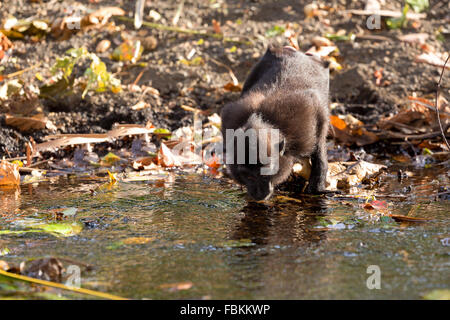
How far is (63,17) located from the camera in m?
7.57

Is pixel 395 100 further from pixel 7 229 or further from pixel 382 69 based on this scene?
pixel 7 229

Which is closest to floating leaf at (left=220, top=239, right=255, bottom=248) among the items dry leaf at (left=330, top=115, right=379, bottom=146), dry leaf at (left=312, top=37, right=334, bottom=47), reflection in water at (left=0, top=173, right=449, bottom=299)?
reflection in water at (left=0, top=173, right=449, bottom=299)

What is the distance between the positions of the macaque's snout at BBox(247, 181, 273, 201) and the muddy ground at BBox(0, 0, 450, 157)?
243cm

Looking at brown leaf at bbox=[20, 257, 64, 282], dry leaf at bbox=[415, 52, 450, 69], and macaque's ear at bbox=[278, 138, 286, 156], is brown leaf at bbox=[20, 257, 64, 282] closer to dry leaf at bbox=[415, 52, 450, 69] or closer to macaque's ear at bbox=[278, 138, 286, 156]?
macaque's ear at bbox=[278, 138, 286, 156]

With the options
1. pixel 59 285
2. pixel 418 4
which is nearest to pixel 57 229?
pixel 59 285

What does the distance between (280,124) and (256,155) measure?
1.34ft

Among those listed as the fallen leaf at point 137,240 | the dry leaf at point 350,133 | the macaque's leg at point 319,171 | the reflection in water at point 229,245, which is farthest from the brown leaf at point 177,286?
the dry leaf at point 350,133

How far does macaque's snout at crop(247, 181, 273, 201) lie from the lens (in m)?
3.75

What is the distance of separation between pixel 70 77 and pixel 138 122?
1.17m

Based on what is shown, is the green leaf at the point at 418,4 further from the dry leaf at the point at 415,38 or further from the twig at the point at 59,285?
the twig at the point at 59,285

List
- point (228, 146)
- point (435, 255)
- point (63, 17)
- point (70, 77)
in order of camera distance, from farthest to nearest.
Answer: point (63, 17), point (70, 77), point (228, 146), point (435, 255)

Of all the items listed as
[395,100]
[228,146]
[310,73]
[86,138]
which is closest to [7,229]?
[228,146]

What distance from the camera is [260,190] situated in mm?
3760

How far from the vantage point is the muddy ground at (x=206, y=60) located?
6.23 meters
